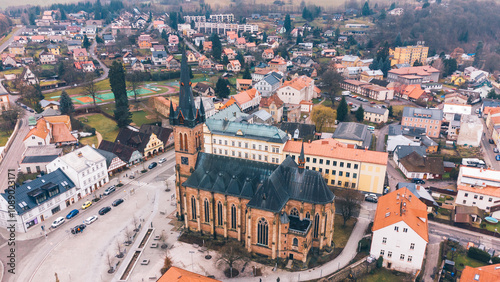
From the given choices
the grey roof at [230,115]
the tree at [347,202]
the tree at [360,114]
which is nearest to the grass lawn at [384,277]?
the tree at [347,202]

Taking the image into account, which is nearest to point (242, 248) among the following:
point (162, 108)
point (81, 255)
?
point (81, 255)

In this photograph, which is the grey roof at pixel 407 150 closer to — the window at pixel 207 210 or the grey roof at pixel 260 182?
the grey roof at pixel 260 182

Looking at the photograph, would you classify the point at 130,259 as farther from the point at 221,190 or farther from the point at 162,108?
the point at 162,108

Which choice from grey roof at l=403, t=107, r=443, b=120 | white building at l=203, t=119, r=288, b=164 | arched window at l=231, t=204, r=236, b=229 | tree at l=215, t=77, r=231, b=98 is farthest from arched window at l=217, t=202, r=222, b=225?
tree at l=215, t=77, r=231, b=98

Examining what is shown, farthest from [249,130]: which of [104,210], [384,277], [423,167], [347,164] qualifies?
[384,277]

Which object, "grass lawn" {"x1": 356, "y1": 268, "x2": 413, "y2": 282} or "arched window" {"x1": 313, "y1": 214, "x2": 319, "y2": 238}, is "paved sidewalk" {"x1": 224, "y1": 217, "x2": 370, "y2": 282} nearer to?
"grass lawn" {"x1": 356, "y1": 268, "x2": 413, "y2": 282}

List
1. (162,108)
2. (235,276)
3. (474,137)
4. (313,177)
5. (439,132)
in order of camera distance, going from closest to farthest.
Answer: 1. (235,276)
2. (313,177)
3. (474,137)
4. (439,132)
5. (162,108)
